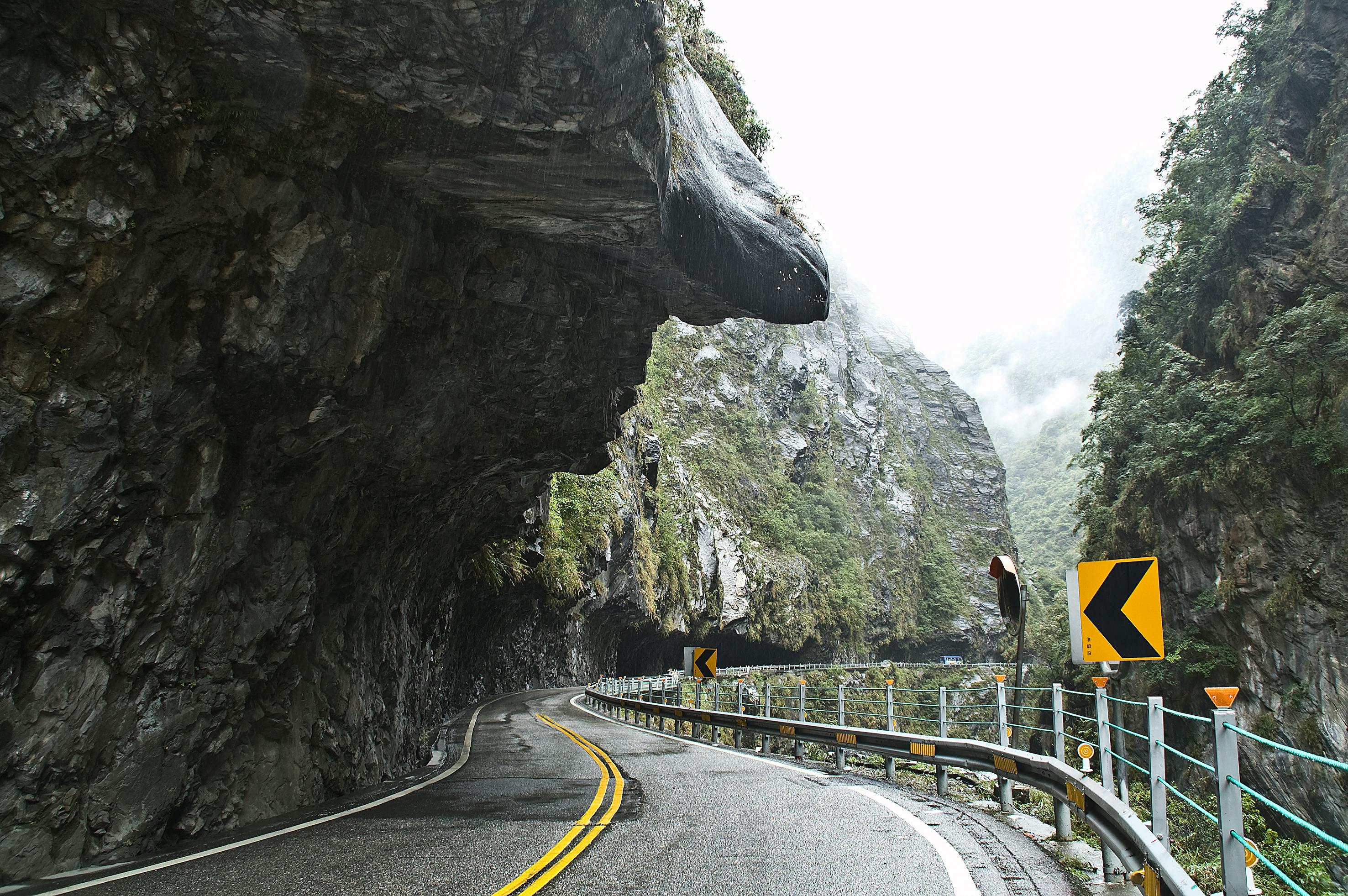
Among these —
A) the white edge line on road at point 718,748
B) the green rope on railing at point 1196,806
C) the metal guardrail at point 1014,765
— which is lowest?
the white edge line on road at point 718,748

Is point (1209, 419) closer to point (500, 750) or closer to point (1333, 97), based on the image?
point (1333, 97)

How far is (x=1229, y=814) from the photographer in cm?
323

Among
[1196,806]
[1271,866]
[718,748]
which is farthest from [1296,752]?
[718,748]

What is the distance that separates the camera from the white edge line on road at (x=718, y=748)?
12062 mm

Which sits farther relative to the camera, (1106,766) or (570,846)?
(570,846)

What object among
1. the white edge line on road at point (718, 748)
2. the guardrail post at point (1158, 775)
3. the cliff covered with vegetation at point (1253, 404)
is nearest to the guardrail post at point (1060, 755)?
the guardrail post at point (1158, 775)

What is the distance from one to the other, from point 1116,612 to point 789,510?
70.6m

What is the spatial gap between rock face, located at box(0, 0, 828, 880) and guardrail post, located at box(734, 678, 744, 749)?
719cm

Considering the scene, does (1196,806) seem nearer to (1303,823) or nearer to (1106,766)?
(1106,766)

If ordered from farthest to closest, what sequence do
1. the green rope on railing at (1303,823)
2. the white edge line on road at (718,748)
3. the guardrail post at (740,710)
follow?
the guardrail post at (740,710) → the white edge line on road at (718,748) → the green rope on railing at (1303,823)

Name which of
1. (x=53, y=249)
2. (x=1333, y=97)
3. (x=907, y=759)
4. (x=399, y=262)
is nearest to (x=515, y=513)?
(x=399, y=262)

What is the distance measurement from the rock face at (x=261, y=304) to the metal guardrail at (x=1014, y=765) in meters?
6.87

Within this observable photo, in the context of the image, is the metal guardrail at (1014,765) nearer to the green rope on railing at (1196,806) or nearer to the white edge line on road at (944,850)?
the green rope on railing at (1196,806)

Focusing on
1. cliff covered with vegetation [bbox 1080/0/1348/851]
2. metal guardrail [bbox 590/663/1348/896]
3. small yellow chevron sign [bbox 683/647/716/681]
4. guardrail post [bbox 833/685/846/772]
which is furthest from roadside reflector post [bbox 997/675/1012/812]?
cliff covered with vegetation [bbox 1080/0/1348/851]
